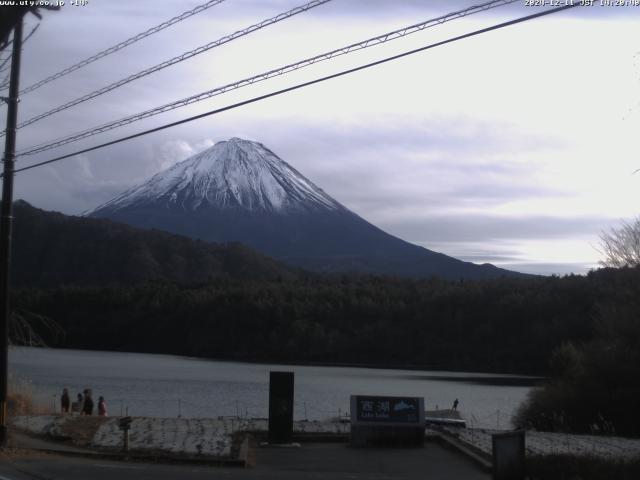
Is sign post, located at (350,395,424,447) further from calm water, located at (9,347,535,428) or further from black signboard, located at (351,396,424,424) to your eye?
calm water, located at (9,347,535,428)

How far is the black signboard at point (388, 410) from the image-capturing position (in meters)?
20.6

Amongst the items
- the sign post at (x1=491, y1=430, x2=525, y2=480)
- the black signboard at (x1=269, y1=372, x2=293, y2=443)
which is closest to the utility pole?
the black signboard at (x1=269, y1=372, x2=293, y2=443)

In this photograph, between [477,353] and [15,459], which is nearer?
[15,459]

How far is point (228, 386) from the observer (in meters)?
58.7

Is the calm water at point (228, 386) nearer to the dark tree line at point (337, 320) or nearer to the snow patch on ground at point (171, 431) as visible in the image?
the dark tree line at point (337, 320)

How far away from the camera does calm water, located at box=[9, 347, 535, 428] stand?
146ft

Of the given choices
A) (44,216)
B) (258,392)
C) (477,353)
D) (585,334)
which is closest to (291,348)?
(477,353)

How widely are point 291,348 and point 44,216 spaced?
339 feet

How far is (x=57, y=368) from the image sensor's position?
70438 millimetres

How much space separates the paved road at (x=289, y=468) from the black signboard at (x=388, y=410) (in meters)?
0.79

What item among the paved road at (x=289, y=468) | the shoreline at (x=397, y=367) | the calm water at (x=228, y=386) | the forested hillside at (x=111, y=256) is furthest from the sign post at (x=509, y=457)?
the forested hillside at (x=111, y=256)

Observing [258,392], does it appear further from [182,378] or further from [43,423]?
[43,423]

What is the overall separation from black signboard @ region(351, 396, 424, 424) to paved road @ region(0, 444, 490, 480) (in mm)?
793

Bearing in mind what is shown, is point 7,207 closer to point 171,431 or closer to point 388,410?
point 171,431
